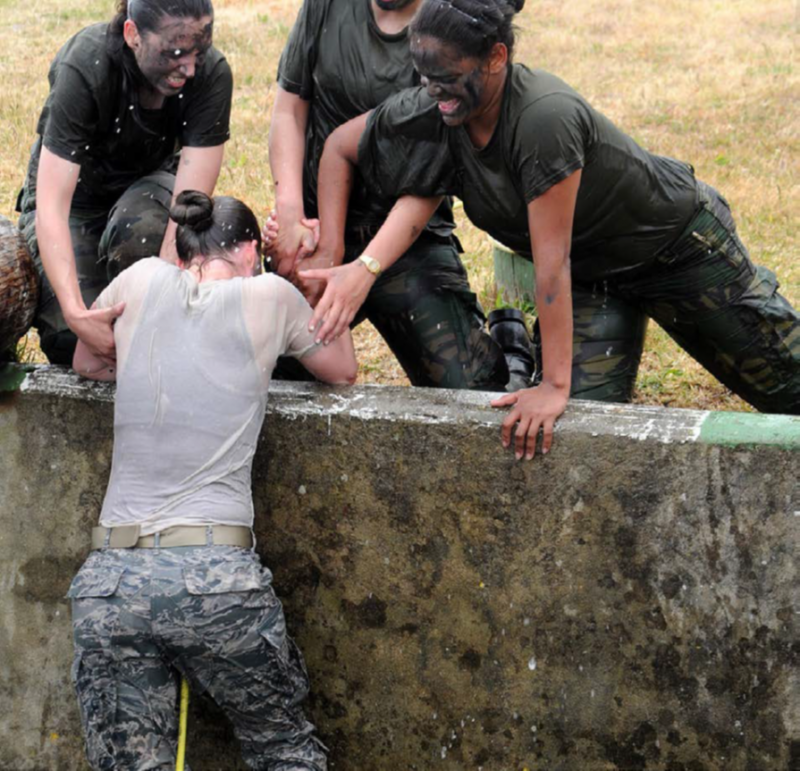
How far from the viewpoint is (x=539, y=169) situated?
3512mm

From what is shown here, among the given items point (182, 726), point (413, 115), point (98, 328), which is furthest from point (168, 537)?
point (413, 115)

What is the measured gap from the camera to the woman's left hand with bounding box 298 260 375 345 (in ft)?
12.2

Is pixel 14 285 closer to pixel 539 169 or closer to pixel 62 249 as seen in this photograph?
pixel 62 249

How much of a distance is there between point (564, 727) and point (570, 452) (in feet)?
2.80

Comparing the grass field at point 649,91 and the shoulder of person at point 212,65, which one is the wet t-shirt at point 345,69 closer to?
the shoulder of person at point 212,65

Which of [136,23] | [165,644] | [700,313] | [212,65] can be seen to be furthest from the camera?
[700,313]

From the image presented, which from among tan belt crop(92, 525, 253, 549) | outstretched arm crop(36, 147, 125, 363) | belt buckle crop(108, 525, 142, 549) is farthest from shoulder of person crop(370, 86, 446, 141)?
belt buckle crop(108, 525, 142, 549)

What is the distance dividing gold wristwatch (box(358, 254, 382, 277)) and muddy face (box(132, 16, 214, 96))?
81 cm

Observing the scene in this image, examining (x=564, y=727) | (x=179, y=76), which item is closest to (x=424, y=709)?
(x=564, y=727)

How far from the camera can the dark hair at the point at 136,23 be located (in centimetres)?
383

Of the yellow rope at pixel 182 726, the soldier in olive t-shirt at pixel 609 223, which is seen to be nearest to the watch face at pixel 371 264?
the soldier in olive t-shirt at pixel 609 223

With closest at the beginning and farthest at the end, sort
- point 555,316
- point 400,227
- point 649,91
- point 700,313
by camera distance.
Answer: point 555,316
point 400,227
point 700,313
point 649,91

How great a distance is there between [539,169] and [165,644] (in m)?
1.67

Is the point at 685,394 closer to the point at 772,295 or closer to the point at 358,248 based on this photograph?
the point at 772,295
